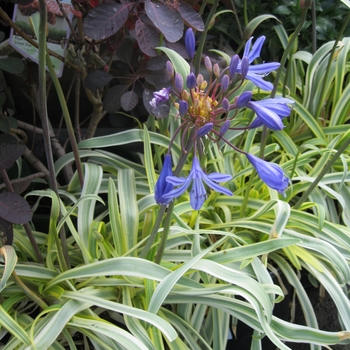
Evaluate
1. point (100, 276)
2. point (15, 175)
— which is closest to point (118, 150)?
point (15, 175)

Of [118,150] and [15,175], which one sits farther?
[118,150]

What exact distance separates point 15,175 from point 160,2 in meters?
0.66

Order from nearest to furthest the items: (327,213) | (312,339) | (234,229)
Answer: (312,339) → (234,229) → (327,213)

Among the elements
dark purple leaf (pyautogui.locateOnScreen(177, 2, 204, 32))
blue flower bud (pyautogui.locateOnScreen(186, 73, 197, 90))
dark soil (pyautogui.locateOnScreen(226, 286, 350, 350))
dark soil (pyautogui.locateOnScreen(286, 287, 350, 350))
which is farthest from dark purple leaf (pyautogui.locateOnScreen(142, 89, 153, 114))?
dark soil (pyautogui.locateOnScreen(286, 287, 350, 350))

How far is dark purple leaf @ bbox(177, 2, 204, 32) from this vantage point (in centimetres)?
89

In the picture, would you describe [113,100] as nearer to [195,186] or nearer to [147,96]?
[147,96]

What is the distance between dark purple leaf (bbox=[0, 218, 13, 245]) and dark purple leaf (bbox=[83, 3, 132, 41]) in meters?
0.39

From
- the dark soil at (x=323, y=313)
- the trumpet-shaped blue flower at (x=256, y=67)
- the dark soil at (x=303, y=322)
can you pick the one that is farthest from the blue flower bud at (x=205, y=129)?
the dark soil at (x=323, y=313)

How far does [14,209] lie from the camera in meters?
0.79

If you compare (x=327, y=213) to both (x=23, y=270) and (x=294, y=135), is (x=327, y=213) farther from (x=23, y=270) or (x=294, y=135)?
(x=23, y=270)

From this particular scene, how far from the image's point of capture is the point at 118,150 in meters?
1.49

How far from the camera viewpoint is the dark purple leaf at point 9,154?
0.80 m

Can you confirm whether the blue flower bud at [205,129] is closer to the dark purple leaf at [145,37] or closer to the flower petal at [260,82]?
the flower petal at [260,82]

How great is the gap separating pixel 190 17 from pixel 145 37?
0.10 metres
